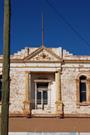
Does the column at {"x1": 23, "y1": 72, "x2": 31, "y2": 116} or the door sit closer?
the column at {"x1": 23, "y1": 72, "x2": 31, "y2": 116}

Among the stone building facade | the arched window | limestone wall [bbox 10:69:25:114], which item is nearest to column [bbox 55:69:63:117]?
the stone building facade

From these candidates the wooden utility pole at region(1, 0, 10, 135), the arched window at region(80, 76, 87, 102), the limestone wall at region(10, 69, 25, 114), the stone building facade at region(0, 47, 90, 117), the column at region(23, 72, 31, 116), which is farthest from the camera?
the arched window at region(80, 76, 87, 102)

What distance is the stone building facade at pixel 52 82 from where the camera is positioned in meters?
32.9

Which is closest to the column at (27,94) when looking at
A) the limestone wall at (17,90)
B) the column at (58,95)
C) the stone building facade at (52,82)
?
the stone building facade at (52,82)

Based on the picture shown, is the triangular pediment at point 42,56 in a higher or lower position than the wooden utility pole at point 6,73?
higher

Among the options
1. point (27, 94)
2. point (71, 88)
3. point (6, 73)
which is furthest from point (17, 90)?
point (6, 73)

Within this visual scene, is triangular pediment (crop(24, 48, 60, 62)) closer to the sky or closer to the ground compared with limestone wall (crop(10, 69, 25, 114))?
closer to the sky

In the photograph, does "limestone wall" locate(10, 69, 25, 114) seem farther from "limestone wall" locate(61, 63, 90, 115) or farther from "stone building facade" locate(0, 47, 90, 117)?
"limestone wall" locate(61, 63, 90, 115)

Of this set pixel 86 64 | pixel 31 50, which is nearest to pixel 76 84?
pixel 86 64

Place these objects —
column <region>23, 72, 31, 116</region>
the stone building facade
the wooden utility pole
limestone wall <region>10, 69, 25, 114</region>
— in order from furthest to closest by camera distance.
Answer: limestone wall <region>10, 69, 25, 114</region> < the stone building facade < column <region>23, 72, 31, 116</region> < the wooden utility pole

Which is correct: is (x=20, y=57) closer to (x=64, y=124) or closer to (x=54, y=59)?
(x=54, y=59)

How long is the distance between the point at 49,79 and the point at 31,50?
2.68 metres

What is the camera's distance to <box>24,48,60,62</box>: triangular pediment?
33.0 metres

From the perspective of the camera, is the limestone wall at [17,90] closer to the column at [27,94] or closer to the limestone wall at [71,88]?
the column at [27,94]
